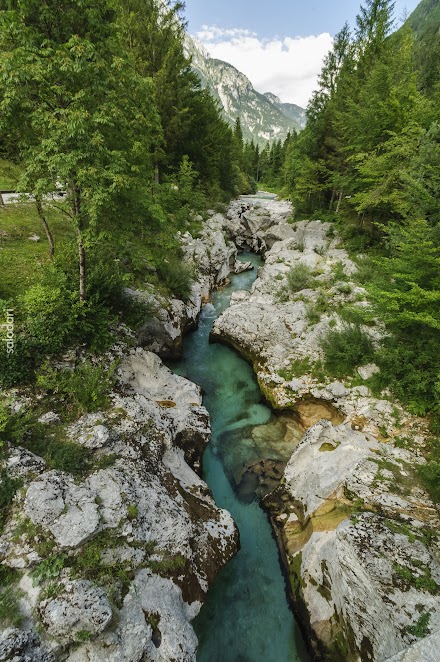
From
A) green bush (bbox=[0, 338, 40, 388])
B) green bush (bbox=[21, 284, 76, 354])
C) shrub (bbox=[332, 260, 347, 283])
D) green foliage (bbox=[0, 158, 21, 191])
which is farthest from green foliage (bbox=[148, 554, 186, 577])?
shrub (bbox=[332, 260, 347, 283])

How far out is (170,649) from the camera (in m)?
4.65

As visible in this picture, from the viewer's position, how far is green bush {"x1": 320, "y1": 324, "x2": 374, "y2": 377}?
10.6 metres

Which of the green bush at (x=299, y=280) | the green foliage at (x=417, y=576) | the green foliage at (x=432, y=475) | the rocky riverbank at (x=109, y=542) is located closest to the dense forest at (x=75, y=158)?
the rocky riverbank at (x=109, y=542)

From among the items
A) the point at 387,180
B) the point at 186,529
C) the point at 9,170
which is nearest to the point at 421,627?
the point at 186,529

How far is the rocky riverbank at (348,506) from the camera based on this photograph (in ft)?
16.5

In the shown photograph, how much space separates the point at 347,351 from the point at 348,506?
540cm

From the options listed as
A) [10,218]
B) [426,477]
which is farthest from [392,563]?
[10,218]

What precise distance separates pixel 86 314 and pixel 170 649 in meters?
8.05

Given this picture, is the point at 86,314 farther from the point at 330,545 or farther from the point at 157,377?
the point at 330,545

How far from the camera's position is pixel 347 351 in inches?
422

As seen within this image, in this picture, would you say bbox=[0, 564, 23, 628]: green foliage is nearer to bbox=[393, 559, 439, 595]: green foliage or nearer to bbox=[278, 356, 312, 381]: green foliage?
bbox=[393, 559, 439, 595]: green foliage

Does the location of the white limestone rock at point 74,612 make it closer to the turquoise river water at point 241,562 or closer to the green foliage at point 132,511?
the green foliage at point 132,511

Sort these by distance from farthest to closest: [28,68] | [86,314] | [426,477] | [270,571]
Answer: [86,314] < [270,571] < [426,477] < [28,68]

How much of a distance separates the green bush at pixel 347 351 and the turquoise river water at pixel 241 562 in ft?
10.2
